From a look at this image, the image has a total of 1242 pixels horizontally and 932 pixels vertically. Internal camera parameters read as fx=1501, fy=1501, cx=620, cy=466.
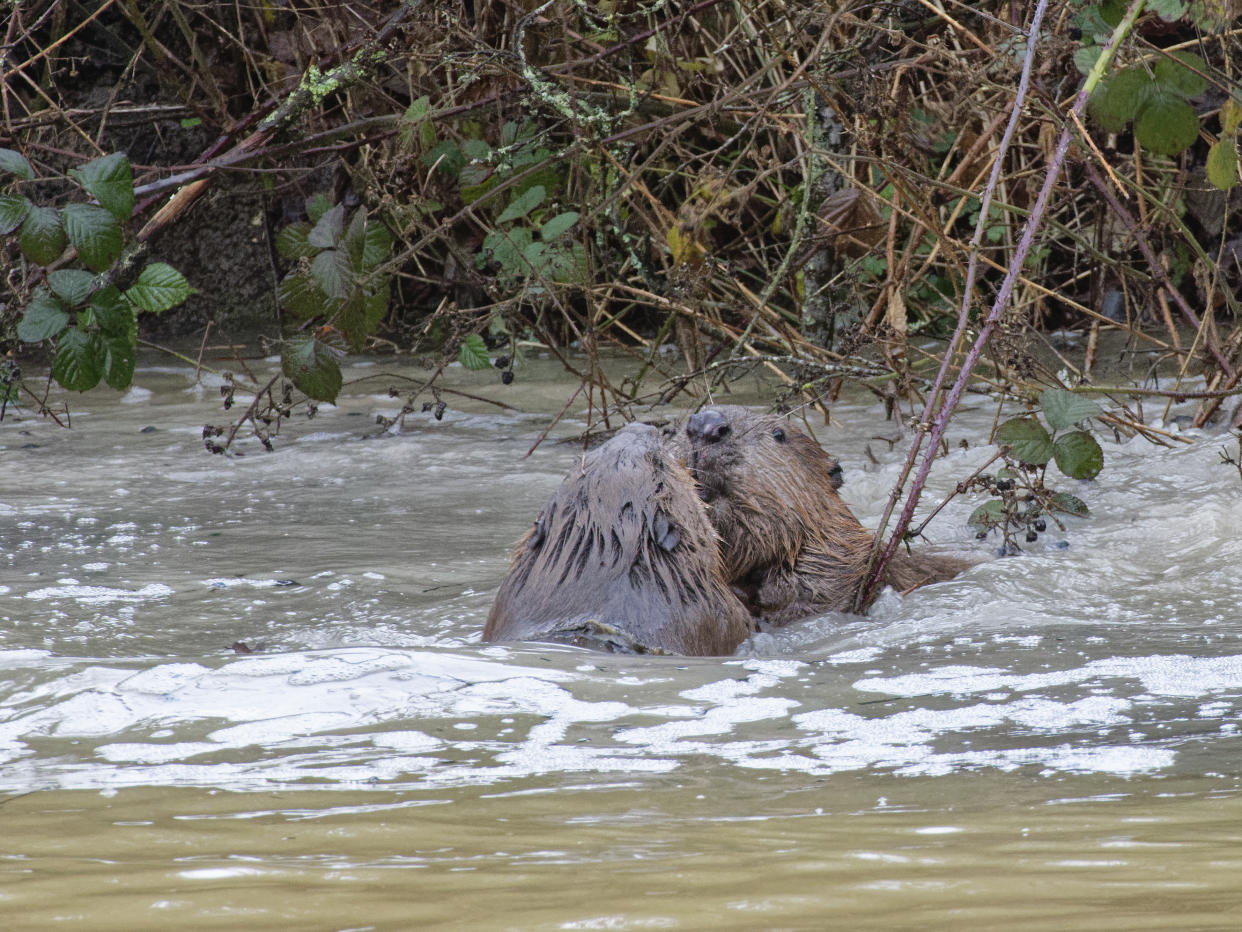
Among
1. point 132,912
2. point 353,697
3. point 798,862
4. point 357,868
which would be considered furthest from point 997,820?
point 353,697

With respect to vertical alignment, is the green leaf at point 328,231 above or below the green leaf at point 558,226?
below

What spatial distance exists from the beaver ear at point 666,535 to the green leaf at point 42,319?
2.41m

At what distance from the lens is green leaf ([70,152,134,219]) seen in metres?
4.51

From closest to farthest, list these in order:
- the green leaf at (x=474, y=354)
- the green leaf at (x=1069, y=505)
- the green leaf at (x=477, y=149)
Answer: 1. the green leaf at (x=1069, y=505)
2. the green leaf at (x=474, y=354)
3. the green leaf at (x=477, y=149)

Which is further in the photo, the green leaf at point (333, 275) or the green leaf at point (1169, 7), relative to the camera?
the green leaf at point (333, 275)

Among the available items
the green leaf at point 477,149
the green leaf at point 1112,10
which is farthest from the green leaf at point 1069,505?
the green leaf at point 477,149

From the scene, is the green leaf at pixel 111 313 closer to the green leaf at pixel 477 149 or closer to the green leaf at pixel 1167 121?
the green leaf at pixel 477 149

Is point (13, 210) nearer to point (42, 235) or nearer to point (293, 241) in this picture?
point (42, 235)

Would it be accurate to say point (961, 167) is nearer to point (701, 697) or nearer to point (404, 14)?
point (404, 14)

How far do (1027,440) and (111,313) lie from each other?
9.61ft

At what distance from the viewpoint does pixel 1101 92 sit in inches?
139

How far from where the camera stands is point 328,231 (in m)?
4.78

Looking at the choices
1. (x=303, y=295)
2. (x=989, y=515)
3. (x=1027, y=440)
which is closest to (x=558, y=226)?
(x=303, y=295)

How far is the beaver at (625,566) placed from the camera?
321 centimetres
